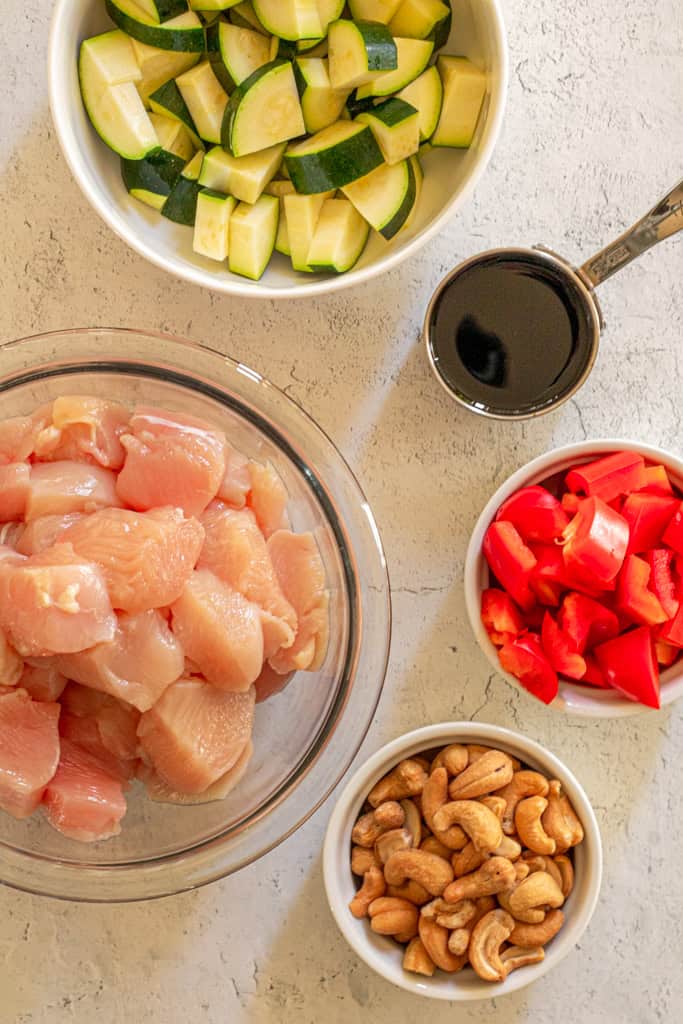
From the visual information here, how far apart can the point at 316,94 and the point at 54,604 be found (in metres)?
0.84

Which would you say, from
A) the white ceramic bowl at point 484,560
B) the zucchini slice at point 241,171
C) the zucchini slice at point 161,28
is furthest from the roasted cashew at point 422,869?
the zucchini slice at point 161,28

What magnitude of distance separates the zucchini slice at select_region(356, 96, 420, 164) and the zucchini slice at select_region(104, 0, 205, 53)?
0.88 ft

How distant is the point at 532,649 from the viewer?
1.56 meters

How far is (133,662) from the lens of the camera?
1.29 m

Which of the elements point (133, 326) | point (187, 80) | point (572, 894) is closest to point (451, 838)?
point (572, 894)

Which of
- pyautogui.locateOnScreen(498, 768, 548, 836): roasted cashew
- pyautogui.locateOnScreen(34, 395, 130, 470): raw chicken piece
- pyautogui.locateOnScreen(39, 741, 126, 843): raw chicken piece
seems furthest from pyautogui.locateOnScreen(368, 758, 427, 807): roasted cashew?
pyautogui.locateOnScreen(34, 395, 130, 470): raw chicken piece

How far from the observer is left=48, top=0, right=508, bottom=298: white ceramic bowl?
143cm

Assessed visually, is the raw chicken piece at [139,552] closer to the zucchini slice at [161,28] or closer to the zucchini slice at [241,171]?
the zucchini slice at [241,171]

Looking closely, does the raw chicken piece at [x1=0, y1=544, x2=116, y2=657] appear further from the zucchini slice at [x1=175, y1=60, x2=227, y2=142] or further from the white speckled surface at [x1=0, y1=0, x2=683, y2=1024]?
the zucchini slice at [x1=175, y1=60, x2=227, y2=142]

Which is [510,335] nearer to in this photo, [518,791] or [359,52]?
[359,52]

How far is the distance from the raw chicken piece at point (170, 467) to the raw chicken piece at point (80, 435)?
0.12 ft

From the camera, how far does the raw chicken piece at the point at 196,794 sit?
4.61ft

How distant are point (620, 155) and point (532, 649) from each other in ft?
2.87

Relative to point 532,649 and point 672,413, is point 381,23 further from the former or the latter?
point 532,649
